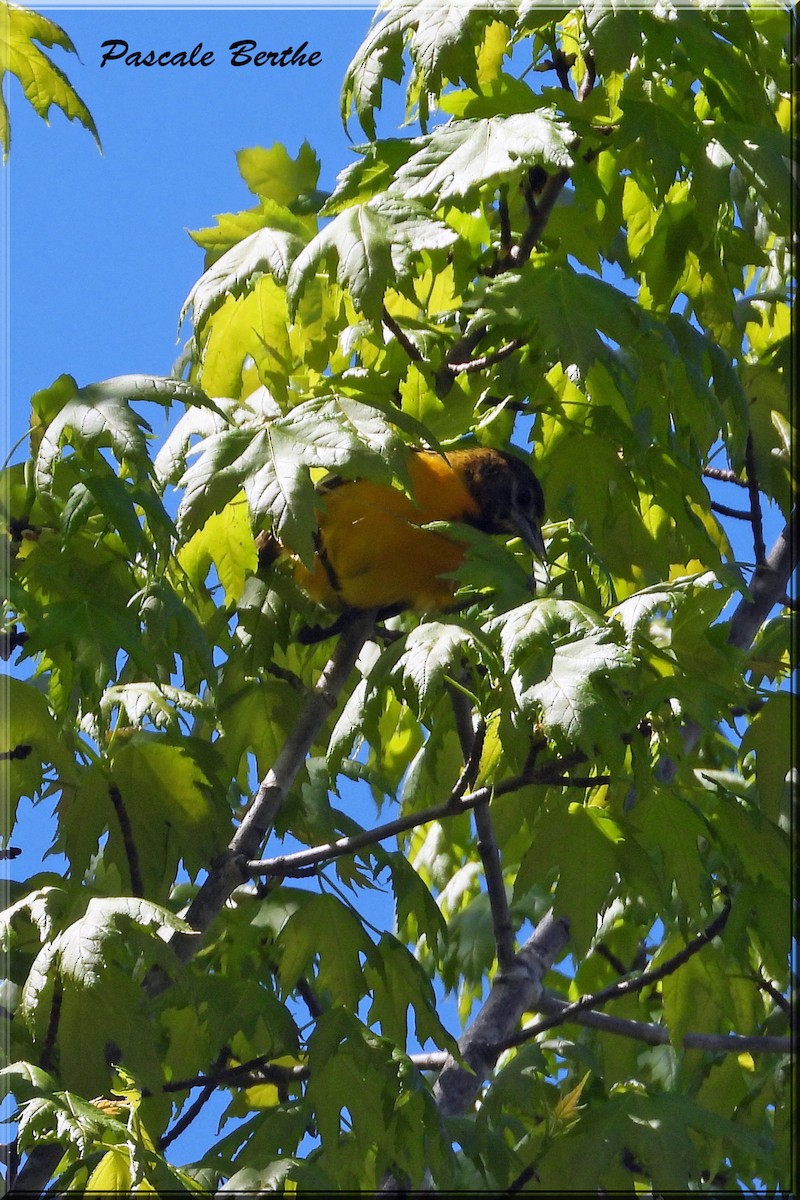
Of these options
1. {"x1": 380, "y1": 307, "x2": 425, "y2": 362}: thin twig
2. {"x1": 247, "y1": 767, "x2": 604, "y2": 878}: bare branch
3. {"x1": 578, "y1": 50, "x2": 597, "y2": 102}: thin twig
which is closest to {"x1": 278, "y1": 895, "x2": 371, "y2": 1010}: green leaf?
{"x1": 247, "y1": 767, "x2": 604, "y2": 878}: bare branch

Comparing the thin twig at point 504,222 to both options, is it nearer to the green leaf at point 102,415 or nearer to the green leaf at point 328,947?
the green leaf at point 102,415

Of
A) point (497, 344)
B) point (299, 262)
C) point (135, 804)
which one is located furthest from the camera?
point (497, 344)

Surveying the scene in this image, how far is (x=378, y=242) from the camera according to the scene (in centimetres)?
222

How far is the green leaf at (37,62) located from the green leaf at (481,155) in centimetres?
73

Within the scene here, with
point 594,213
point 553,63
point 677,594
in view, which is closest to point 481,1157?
point 677,594

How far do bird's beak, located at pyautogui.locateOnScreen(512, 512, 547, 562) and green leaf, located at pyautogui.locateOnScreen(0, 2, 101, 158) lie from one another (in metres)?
1.23

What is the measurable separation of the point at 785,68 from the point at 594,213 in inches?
24.1

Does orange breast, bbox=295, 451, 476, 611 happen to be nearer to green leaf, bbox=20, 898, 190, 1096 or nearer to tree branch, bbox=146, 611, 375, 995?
tree branch, bbox=146, 611, 375, 995

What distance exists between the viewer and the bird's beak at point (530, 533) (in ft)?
9.44

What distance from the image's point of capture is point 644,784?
2209 millimetres

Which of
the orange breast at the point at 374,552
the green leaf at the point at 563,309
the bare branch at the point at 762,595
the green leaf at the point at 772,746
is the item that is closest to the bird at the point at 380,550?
the orange breast at the point at 374,552

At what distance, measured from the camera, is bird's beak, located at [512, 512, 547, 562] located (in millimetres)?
2876

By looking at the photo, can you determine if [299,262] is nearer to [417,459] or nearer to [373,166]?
[373,166]

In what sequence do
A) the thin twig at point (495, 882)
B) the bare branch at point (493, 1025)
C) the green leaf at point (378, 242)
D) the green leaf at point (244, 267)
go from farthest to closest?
the bare branch at point (493, 1025) < the thin twig at point (495, 882) < the green leaf at point (244, 267) < the green leaf at point (378, 242)
